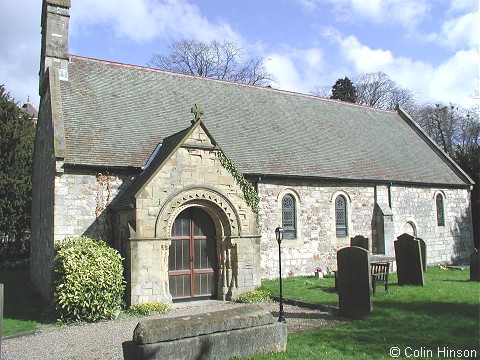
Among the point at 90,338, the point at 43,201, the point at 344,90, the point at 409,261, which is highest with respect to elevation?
the point at 344,90

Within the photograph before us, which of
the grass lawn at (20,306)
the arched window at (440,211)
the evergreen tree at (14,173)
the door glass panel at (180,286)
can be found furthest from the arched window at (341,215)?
the evergreen tree at (14,173)

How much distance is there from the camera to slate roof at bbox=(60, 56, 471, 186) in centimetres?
1566

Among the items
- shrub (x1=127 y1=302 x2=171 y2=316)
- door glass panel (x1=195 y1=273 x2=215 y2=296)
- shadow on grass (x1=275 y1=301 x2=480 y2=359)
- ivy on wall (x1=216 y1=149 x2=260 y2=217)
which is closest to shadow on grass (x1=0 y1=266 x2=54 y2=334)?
shrub (x1=127 y1=302 x2=171 y2=316)

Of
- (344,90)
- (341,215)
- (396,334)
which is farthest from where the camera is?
(344,90)

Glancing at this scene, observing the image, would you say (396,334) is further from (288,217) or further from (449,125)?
(449,125)

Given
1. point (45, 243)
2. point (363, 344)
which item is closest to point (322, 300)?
point (363, 344)

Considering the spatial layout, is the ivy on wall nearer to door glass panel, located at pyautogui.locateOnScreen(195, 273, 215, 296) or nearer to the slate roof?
the slate roof

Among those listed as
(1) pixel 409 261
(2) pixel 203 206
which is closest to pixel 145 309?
(2) pixel 203 206

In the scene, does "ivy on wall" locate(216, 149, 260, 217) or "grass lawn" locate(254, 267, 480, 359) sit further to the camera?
"ivy on wall" locate(216, 149, 260, 217)

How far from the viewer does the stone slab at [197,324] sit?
6883mm

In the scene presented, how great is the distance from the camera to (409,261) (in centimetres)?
1464

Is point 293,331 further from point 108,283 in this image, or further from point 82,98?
point 82,98

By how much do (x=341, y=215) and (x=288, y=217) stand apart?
3012 millimetres

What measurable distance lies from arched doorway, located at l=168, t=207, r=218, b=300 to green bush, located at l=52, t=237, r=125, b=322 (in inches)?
76.4
